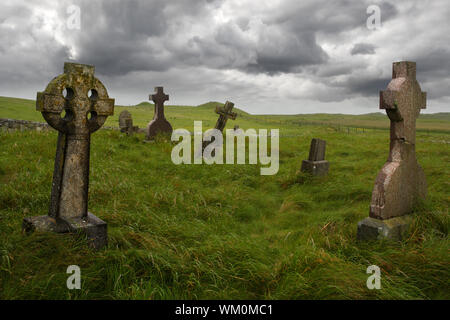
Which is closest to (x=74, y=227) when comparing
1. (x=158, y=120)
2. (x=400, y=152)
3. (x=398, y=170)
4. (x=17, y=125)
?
(x=398, y=170)

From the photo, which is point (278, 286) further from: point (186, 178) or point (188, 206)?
point (186, 178)

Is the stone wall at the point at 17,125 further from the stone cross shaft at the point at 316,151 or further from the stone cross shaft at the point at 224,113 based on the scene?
the stone cross shaft at the point at 316,151

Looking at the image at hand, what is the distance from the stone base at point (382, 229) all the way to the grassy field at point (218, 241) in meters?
0.15

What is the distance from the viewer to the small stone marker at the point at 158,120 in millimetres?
14273

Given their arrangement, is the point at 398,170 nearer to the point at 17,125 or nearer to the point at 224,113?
the point at 224,113

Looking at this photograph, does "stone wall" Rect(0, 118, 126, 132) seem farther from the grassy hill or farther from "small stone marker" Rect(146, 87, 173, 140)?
the grassy hill

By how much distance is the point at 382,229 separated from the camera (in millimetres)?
4512

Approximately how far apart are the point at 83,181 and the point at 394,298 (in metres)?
3.84

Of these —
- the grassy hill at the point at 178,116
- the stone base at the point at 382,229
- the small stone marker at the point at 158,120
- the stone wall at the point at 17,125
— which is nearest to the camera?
the stone base at the point at 382,229

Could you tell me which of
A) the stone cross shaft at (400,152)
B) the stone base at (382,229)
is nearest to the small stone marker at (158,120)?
the stone cross shaft at (400,152)

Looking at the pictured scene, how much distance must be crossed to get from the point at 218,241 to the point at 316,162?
567 cm

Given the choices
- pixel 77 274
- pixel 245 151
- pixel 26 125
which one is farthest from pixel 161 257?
pixel 26 125

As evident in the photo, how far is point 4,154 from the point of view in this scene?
28.7 ft

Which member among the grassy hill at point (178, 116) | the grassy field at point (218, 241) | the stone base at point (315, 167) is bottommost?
the grassy field at point (218, 241)
